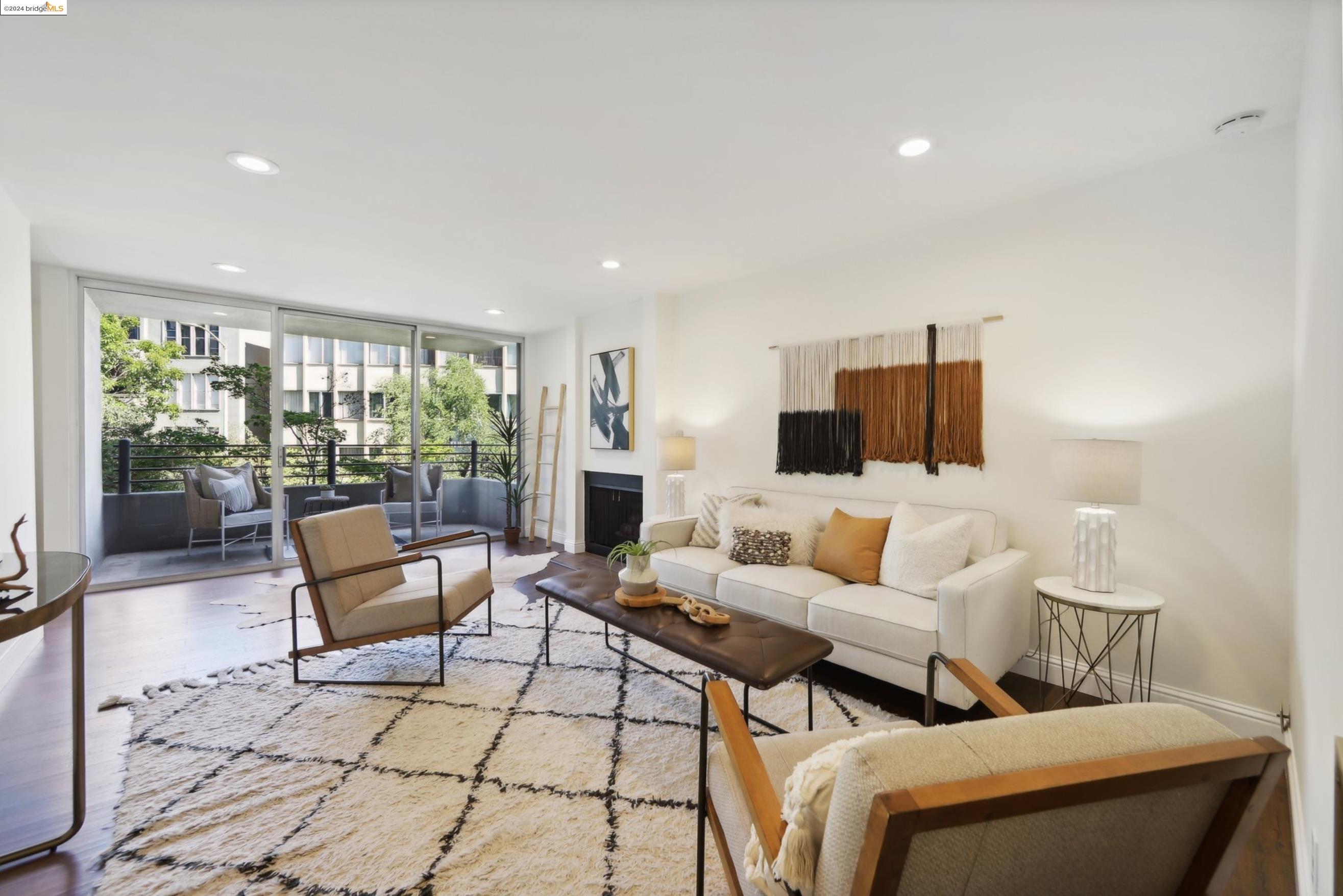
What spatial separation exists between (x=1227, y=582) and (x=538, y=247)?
3.95m

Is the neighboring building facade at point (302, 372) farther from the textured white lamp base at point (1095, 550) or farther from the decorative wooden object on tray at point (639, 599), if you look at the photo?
the textured white lamp base at point (1095, 550)

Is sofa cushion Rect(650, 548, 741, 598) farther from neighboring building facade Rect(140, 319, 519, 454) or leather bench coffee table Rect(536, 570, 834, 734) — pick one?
neighboring building facade Rect(140, 319, 519, 454)

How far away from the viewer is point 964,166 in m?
2.59

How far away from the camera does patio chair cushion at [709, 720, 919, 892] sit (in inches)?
47.1

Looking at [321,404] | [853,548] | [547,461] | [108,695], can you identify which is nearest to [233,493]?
[321,404]

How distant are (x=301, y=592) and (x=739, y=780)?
4.38 metres

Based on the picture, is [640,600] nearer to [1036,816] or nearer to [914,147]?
[1036,816]

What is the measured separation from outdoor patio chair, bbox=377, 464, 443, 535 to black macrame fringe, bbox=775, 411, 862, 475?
3.86m

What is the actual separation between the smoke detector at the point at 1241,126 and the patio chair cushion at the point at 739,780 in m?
2.62

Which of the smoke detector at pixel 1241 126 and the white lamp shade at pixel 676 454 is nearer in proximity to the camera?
the smoke detector at pixel 1241 126

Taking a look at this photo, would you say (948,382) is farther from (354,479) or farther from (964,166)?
(354,479)

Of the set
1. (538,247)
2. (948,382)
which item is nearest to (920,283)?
(948,382)

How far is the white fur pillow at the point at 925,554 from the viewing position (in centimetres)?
276

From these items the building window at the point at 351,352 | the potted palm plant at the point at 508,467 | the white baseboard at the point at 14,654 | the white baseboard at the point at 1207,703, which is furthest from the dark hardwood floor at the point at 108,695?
the building window at the point at 351,352
